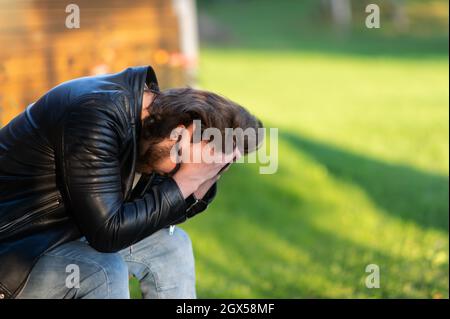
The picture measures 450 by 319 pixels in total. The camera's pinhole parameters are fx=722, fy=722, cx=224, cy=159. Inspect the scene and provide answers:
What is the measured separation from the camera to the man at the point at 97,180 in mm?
2705

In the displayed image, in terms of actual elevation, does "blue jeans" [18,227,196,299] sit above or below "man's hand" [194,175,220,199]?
below

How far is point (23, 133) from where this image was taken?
289 centimetres

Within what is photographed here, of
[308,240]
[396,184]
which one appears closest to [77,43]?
[308,240]

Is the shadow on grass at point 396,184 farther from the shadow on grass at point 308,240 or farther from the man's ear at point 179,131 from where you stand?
the man's ear at point 179,131

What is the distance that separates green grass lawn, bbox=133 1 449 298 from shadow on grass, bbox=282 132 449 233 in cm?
1

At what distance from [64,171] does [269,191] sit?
508 centimetres

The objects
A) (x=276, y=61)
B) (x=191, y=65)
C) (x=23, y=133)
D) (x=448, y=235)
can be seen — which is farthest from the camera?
(x=276, y=61)

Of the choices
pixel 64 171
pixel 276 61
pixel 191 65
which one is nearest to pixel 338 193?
pixel 191 65

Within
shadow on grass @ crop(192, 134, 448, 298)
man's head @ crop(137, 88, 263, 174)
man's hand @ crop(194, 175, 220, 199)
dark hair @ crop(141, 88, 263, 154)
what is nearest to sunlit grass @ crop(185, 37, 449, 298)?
shadow on grass @ crop(192, 134, 448, 298)

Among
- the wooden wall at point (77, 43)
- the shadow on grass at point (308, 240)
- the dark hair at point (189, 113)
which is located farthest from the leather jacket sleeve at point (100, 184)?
the wooden wall at point (77, 43)

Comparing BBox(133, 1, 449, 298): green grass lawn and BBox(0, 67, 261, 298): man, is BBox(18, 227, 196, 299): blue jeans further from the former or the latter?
BBox(133, 1, 449, 298): green grass lawn

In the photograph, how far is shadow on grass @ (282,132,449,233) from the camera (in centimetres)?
688

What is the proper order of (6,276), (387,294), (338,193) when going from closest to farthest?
1. (6,276)
2. (387,294)
3. (338,193)
